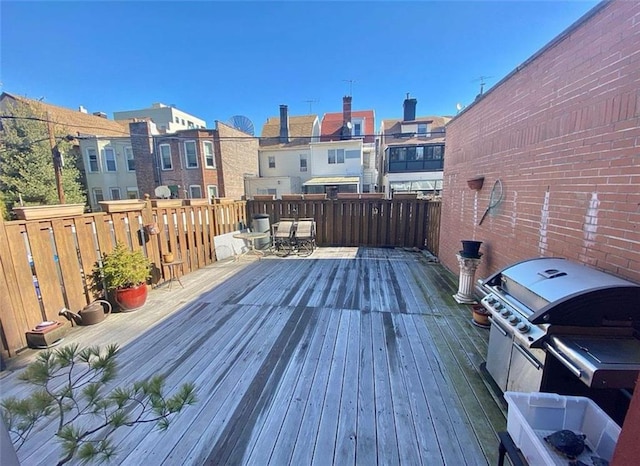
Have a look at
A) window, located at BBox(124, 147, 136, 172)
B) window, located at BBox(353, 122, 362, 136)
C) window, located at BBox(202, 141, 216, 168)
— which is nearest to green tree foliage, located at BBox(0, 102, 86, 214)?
window, located at BBox(124, 147, 136, 172)

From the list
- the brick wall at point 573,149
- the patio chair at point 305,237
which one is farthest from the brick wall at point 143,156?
the brick wall at point 573,149

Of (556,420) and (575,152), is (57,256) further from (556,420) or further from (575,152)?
(575,152)

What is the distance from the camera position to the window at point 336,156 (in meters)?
16.4

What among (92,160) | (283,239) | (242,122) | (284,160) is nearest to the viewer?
(283,239)

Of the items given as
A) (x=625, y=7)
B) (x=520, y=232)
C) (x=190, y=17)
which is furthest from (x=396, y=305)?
(x=190, y=17)

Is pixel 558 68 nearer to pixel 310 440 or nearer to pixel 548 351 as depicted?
pixel 548 351

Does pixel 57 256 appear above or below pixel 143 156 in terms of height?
below

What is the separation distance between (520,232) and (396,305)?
1722mm

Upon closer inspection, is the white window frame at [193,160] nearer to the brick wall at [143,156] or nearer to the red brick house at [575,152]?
the brick wall at [143,156]

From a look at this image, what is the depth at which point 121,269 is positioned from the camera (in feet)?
11.4

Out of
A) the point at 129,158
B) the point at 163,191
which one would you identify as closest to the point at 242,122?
the point at 129,158

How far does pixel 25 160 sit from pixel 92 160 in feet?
11.8

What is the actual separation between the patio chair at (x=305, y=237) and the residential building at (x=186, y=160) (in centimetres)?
1016

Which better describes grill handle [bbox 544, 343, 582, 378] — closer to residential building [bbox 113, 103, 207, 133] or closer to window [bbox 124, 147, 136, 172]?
window [bbox 124, 147, 136, 172]
